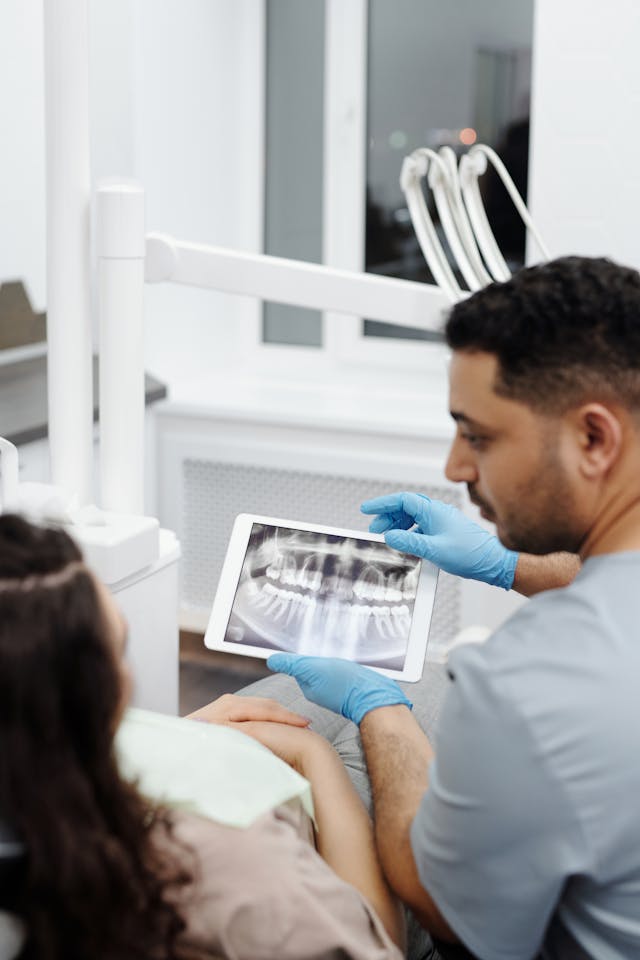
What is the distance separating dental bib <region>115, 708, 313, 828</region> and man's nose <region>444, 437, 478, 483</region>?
1.19 ft

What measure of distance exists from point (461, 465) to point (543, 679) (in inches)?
13.2

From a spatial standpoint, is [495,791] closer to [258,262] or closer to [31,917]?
[31,917]

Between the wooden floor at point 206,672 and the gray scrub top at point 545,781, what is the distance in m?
1.90

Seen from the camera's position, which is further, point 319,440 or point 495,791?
point 319,440

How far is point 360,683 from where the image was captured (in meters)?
1.45

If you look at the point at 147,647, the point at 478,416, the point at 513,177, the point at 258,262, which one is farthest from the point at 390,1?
the point at 478,416

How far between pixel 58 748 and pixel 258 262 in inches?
41.7

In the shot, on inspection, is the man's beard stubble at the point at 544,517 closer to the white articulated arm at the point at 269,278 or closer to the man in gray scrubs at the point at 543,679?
the man in gray scrubs at the point at 543,679

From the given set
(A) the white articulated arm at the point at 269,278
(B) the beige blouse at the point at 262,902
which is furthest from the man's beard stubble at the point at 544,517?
(A) the white articulated arm at the point at 269,278

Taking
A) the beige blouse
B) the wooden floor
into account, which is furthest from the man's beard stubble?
the wooden floor

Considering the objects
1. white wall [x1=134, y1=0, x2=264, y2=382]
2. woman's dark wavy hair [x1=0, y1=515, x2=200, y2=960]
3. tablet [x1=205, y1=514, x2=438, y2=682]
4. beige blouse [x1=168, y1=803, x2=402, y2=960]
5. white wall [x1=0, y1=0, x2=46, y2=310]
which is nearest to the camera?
woman's dark wavy hair [x1=0, y1=515, x2=200, y2=960]

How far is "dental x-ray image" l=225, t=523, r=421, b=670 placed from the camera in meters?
1.56

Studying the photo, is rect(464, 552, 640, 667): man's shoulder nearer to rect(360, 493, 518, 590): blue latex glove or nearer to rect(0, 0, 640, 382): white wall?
rect(360, 493, 518, 590): blue latex glove

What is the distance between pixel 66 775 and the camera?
0.89 m
